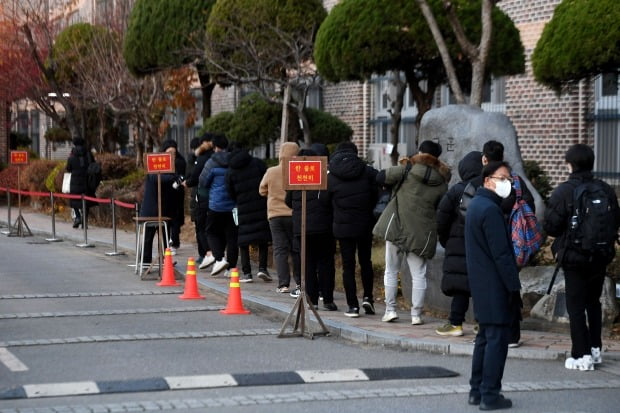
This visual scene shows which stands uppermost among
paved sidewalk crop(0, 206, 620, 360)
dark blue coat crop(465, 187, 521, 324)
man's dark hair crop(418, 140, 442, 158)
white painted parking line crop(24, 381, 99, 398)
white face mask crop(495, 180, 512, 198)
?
man's dark hair crop(418, 140, 442, 158)

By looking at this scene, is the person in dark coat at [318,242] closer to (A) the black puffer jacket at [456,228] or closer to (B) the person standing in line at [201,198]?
(A) the black puffer jacket at [456,228]

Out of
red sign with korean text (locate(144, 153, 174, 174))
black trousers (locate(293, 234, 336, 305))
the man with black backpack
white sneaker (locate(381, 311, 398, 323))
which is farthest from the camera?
red sign with korean text (locate(144, 153, 174, 174))

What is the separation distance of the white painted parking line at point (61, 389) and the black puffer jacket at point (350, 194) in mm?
3820

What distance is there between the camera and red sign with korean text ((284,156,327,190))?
11.4 m

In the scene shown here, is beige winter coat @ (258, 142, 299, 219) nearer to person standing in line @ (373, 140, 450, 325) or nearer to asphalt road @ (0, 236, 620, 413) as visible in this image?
asphalt road @ (0, 236, 620, 413)

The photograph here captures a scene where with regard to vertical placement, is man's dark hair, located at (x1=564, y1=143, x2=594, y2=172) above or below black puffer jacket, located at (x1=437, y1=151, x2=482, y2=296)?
above

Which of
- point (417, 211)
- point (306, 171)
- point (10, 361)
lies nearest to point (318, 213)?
point (306, 171)

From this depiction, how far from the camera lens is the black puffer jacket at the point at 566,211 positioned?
9.53 metres

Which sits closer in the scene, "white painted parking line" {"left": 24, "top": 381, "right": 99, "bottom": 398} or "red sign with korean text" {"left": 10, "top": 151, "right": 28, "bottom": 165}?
"white painted parking line" {"left": 24, "top": 381, "right": 99, "bottom": 398}

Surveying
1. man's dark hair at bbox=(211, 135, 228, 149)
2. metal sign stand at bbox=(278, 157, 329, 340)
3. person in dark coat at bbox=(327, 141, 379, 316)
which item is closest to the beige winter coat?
man's dark hair at bbox=(211, 135, 228, 149)

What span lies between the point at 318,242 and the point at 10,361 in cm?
379

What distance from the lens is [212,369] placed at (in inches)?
382

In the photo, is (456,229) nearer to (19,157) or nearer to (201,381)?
(201,381)

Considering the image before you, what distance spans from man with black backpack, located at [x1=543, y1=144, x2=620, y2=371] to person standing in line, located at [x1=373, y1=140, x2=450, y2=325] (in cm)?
198
